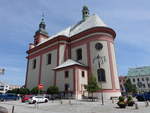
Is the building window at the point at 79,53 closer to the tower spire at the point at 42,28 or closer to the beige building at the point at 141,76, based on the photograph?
the tower spire at the point at 42,28

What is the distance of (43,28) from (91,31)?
2962 centimetres

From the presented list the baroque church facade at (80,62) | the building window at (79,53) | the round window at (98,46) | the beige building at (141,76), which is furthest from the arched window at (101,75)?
the beige building at (141,76)

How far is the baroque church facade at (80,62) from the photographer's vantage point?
2906 centimetres

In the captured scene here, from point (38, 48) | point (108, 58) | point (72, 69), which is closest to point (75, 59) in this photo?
point (72, 69)

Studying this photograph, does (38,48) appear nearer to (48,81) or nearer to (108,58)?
(48,81)

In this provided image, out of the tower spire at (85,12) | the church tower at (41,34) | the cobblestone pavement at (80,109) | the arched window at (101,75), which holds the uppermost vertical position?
the tower spire at (85,12)

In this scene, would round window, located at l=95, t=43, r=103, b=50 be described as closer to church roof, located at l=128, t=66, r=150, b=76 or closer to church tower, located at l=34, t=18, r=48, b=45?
church tower, located at l=34, t=18, r=48, b=45

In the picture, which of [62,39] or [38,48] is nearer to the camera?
[62,39]

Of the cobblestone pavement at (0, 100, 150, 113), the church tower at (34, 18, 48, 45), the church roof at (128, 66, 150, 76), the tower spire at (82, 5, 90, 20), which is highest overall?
the tower spire at (82, 5, 90, 20)

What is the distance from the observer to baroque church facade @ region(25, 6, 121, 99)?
2906 centimetres

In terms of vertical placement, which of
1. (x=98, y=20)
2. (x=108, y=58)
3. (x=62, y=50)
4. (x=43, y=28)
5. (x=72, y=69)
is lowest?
(x=72, y=69)

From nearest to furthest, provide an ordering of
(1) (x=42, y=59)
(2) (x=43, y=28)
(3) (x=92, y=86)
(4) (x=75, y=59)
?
(3) (x=92, y=86)
(4) (x=75, y=59)
(1) (x=42, y=59)
(2) (x=43, y=28)

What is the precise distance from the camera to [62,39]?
37.0 meters

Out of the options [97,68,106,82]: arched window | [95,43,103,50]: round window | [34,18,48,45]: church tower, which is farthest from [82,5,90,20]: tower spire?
[97,68,106,82]: arched window
